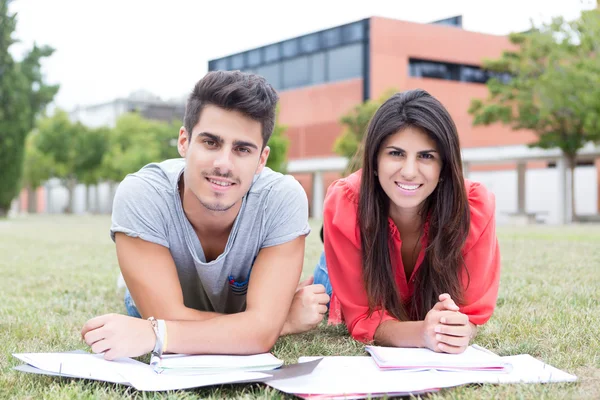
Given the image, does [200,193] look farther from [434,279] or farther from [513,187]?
[513,187]

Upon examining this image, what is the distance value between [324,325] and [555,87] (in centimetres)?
2271

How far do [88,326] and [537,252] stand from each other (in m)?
8.02

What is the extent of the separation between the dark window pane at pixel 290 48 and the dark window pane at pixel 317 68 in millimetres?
1592

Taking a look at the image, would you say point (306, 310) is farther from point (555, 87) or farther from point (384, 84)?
point (384, 84)

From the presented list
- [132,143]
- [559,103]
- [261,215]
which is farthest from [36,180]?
[261,215]

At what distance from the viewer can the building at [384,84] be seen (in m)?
36.1

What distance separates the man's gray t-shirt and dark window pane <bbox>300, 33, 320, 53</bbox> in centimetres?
3965

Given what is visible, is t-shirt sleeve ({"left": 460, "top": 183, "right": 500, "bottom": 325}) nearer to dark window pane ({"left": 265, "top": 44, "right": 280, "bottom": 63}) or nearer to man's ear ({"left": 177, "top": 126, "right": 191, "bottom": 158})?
man's ear ({"left": 177, "top": 126, "right": 191, "bottom": 158})

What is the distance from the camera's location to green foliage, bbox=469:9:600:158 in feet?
75.6

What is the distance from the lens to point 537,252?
925cm

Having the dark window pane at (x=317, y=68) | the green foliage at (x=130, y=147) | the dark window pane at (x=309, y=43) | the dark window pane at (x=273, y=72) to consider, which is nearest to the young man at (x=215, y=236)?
the green foliage at (x=130, y=147)

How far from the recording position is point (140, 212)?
298 cm

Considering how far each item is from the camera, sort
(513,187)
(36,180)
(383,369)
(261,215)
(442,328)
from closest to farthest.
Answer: (383,369) < (442,328) < (261,215) < (513,187) < (36,180)

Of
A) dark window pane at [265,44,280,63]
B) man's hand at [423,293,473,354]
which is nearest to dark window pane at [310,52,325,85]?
dark window pane at [265,44,280,63]
